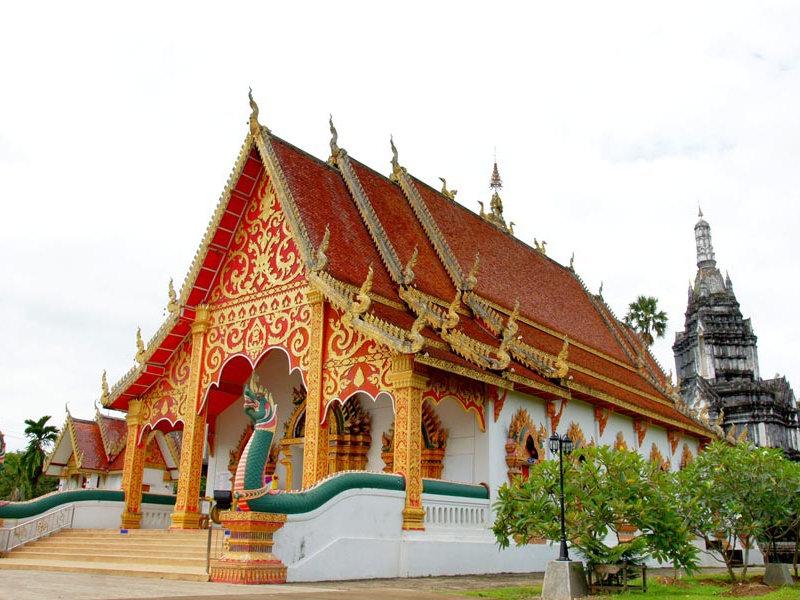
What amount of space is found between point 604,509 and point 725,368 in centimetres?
4012

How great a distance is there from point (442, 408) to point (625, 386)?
265 inches

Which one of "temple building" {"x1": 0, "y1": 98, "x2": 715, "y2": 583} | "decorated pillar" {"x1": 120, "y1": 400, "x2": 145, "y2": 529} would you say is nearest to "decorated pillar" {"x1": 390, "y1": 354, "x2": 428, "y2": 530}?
"temple building" {"x1": 0, "y1": 98, "x2": 715, "y2": 583}

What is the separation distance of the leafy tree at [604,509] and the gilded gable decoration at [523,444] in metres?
3.36

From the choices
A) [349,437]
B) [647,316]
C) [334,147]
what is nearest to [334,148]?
[334,147]

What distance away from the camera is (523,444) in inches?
518

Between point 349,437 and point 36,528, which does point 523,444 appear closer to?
point 349,437

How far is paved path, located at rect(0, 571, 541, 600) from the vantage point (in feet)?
22.3

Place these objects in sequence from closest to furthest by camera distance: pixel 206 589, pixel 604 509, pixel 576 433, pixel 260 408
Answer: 1. pixel 206 589
2. pixel 604 509
3. pixel 260 408
4. pixel 576 433

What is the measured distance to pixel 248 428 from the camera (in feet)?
52.7

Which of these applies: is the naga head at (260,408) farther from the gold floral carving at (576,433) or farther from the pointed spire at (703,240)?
the pointed spire at (703,240)

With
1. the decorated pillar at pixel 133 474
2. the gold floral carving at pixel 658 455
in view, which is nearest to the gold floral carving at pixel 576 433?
the gold floral carving at pixel 658 455

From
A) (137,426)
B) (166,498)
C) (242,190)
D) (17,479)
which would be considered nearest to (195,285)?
(242,190)

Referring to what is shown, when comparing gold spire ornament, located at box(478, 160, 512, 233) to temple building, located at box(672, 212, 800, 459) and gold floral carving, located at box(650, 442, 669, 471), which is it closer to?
gold floral carving, located at box(650, 442, 669, 471)

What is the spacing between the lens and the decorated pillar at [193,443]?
537 inches
